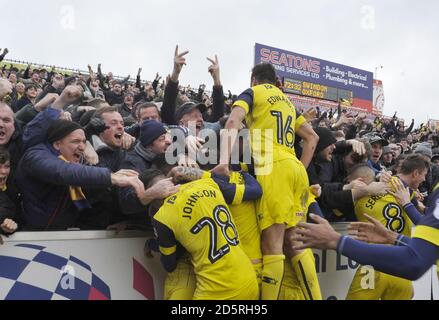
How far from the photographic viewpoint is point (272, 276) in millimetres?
3271

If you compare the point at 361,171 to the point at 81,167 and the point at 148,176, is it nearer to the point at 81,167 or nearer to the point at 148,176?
the point at 148,176

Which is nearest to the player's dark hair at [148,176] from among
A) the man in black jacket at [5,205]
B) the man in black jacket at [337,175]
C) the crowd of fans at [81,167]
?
the crowd of fans at [81,167]

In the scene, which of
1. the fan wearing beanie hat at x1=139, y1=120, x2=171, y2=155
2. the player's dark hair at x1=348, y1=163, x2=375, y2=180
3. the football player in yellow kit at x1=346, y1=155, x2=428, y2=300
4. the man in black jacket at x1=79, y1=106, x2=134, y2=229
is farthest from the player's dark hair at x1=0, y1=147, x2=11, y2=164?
the player's dark hair at x1=348, y1=163, x2=375, y2=180

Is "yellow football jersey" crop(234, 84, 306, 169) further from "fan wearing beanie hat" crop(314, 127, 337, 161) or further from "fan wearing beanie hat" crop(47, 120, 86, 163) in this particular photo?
"fan wearing beanie hat" crop(47, 120, 86, 163)

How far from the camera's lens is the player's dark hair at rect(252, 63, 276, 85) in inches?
156

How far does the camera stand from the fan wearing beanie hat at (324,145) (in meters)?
4.49

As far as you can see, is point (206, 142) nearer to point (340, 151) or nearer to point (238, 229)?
point (238, 229)

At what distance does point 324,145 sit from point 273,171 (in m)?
1.23

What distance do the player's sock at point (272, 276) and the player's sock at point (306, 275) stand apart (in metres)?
0.27

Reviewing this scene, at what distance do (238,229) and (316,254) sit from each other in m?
1.13

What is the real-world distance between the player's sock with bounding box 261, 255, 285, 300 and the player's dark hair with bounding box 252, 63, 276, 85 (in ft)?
5.18

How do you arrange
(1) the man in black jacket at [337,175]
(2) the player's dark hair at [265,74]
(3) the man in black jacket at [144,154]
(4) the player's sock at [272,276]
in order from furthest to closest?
(1) the man in black jacket at [337,175], (2) the player's dark hair at [265,74], (4) the player's sock at [272,276], (3) the man in black jacket at [144,154]

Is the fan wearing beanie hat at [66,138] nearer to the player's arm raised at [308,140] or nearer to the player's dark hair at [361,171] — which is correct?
the player's arm raised at [308,140]

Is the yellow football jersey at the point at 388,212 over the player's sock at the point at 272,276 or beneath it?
over
